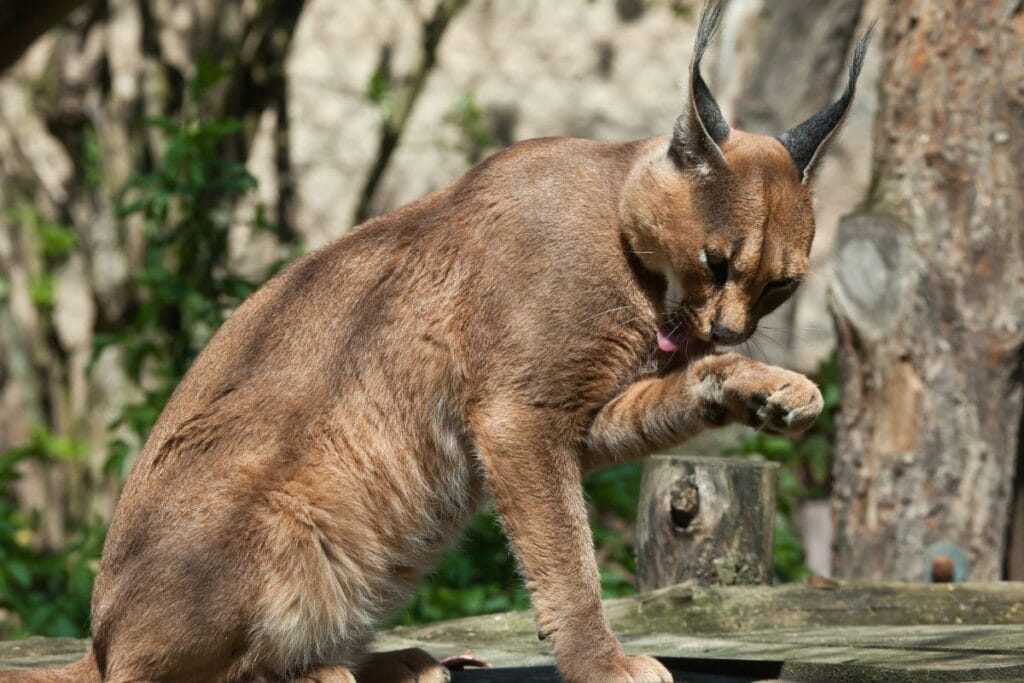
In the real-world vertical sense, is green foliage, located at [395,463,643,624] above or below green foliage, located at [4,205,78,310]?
below

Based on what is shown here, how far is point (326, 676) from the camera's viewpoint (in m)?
3.87

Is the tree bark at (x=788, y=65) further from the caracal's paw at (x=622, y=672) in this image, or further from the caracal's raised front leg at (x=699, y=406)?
the caracal's paw at (x=622, y=672)

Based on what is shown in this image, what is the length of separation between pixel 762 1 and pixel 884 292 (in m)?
2.87

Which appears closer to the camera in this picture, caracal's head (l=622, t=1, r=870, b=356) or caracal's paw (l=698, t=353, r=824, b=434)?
caracal's paw (l=698, t=353, r=824, b=434)

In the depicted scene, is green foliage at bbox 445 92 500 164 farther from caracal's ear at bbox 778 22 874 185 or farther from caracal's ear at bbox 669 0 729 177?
caracal's ear at bbox 669 0 729 177

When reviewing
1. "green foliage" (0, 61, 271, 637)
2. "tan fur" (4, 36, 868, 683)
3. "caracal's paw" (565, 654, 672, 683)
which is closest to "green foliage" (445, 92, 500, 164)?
"green foliage" (0, 61, 271, 637)

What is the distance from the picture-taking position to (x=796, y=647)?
14.5 ft

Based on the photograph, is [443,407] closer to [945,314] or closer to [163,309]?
[945,314]

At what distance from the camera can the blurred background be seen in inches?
255

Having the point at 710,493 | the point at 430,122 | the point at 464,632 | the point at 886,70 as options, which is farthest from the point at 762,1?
the point at 464,632

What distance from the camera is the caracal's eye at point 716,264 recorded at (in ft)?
12.9

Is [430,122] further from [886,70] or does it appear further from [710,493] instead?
[710,493]

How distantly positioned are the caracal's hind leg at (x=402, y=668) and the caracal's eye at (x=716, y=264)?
1.33 m

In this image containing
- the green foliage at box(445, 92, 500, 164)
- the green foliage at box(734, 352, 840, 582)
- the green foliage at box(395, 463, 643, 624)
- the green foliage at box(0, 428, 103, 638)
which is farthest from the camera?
the green foliage at box(445, 92, 500, 164)
